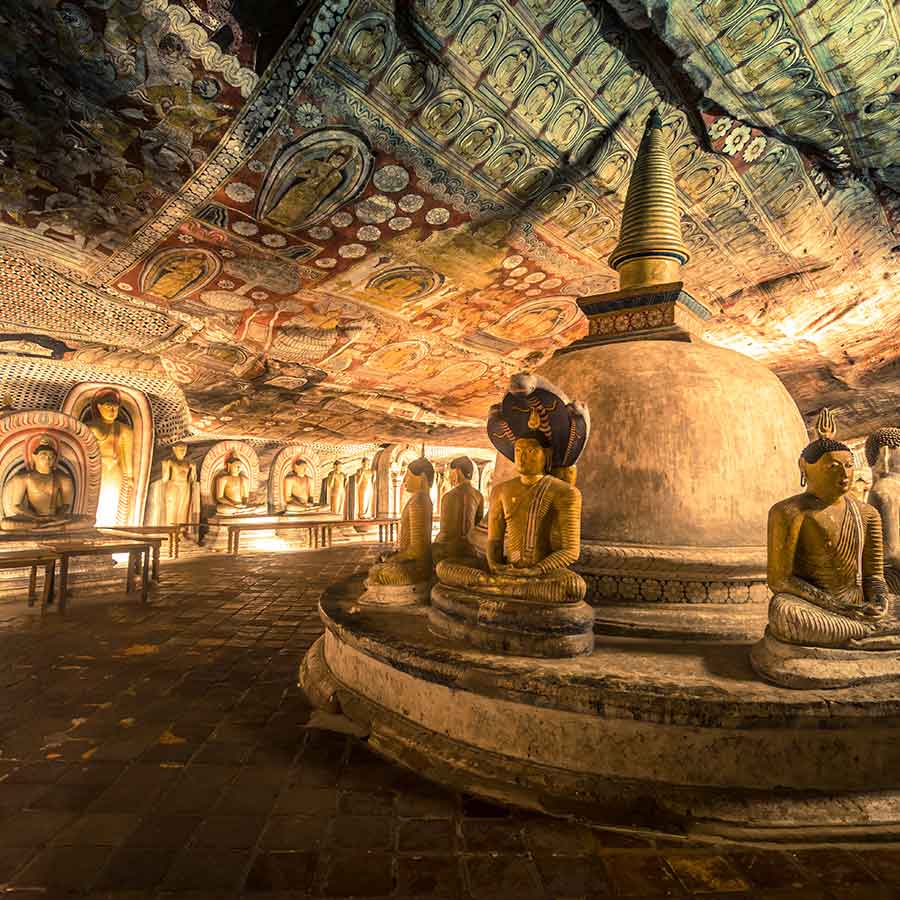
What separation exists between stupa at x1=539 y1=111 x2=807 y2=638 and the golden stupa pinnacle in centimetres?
55

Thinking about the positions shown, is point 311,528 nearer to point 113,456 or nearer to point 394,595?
point 113,456

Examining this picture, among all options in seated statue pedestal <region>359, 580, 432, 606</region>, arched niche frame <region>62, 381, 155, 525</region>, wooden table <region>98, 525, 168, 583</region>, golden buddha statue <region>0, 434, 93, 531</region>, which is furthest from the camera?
arched niche frame <region>62, 381, 155, 525</region>

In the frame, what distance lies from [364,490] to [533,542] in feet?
41.8

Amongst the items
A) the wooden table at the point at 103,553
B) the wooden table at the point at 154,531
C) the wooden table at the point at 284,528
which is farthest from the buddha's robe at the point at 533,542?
the wooden table at the point at 284,528

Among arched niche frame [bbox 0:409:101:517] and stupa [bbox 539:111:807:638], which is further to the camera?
arched niche frame [bbox 0:409:101:517]

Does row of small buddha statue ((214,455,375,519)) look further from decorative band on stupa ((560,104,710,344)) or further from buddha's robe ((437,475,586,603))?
buddha's robe ((437,475,586,603))

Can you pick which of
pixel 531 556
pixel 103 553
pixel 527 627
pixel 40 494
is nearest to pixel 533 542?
pixel 531 556

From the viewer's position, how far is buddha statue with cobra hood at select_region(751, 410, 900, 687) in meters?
2.37

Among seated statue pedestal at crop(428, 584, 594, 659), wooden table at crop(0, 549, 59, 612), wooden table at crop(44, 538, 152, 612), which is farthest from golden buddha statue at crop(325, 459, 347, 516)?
seated statue pedestal at crop(428, 584, 594, 659)

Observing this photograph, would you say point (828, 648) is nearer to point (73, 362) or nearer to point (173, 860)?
point (173, 860)

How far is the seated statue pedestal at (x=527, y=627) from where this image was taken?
2.73 meters

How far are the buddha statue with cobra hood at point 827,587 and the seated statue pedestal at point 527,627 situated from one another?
2.78 ft

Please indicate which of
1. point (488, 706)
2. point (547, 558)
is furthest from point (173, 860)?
point (547, 558)

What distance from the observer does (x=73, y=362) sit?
27.6 feet
